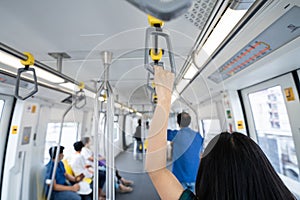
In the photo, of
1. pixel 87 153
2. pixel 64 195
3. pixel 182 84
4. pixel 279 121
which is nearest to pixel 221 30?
pixel 182 84

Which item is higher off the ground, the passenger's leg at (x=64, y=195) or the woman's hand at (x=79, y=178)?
the woman's hand at (x=79, y=178)

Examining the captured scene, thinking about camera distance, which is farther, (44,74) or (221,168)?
(44,74)

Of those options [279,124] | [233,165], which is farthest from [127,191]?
[233,165]

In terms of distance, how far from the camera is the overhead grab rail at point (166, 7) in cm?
13

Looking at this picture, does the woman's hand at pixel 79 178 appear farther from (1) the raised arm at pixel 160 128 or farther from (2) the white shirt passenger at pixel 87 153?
(1) the raised arm at pixel 160 128

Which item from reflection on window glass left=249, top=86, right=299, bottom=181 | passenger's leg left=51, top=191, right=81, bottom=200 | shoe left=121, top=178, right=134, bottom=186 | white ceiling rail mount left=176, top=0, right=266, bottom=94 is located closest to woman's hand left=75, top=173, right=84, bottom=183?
passenger's leg left=51, top=191, right=81, bottom=200

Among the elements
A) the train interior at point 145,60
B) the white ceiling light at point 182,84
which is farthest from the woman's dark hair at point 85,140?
the white ceiling light at point 182,84

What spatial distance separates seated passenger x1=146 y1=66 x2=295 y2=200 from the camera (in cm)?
41

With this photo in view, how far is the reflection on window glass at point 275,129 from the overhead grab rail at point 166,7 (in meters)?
1.62

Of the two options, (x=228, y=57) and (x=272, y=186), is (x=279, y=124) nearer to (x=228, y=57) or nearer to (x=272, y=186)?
(x=228, y=57)

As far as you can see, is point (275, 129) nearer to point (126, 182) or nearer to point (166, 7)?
point (166, 7)

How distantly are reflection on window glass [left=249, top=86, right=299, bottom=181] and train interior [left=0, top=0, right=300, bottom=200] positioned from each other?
0.01m

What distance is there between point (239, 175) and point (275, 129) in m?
1.43

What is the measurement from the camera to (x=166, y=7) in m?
0.13
